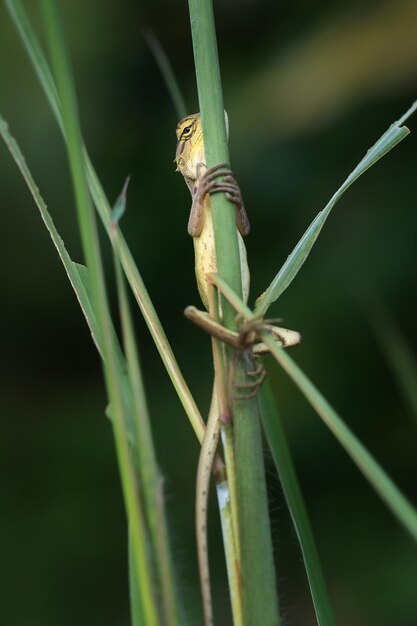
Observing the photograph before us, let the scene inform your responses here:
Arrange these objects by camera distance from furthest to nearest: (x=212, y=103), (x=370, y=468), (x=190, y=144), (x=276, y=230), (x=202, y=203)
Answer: (x=276, y=230), (x=190, y=144), (x=202, y=203), (x=212, y=103), (x=370, y=468)

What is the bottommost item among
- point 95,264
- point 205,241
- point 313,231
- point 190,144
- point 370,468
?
point 370,468

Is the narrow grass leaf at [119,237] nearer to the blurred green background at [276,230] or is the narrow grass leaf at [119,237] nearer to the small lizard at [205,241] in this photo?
the small lizard at [205,241]

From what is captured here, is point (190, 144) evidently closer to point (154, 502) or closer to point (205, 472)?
point (205, 472)

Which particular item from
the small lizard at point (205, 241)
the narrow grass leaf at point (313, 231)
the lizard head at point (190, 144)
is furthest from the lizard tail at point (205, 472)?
the lizard head at point (190, 144)

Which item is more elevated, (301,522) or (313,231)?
(313,231)

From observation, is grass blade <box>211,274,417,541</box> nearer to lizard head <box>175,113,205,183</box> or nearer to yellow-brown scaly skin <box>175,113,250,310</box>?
yellow-brown scaly skin <box>175,113,250,310</box>

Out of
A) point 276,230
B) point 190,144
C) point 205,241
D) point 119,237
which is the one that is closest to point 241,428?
point 119,237

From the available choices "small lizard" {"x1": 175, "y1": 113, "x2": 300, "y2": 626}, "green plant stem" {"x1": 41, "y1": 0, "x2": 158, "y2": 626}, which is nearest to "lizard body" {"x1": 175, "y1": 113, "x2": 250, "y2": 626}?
"small lizard" {"x1": 175, "y1": 113, "x2": 300, "y2": 626}
